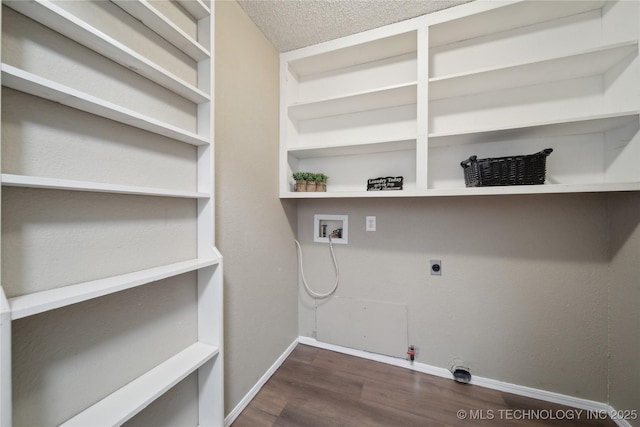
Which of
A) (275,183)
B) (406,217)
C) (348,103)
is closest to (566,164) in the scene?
(406,217)

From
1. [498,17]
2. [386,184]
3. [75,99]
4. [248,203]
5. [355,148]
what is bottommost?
[248,203]

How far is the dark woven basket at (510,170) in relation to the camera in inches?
48.8

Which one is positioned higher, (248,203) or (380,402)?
(248,203)

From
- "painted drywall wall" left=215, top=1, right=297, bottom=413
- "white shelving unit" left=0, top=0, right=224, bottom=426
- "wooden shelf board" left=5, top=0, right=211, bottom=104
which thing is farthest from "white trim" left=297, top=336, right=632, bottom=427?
"wooden shelf board" left=5, top=0, right=211, bottom=104

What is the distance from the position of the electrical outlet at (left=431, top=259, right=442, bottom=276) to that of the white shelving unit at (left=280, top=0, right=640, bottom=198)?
0.57 metres

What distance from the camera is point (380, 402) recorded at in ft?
4.74

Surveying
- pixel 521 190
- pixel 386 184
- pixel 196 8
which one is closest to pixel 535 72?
pixel 521 190

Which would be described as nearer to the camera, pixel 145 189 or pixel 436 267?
pixel 145 189

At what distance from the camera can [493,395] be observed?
151cm

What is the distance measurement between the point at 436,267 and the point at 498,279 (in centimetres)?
39

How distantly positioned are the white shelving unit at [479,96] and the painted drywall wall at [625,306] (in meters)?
0.21

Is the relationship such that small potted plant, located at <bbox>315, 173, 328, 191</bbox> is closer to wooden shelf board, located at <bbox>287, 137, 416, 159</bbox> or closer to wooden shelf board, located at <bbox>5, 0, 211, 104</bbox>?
wooden shelf board, located at <bbox>287, 137, 416, 159</bbox>

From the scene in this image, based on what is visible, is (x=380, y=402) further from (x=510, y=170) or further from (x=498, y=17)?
(x=498, y=17)

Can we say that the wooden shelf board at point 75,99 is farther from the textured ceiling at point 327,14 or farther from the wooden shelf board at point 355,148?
the textured ceiling at point 327,14
